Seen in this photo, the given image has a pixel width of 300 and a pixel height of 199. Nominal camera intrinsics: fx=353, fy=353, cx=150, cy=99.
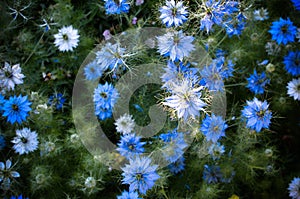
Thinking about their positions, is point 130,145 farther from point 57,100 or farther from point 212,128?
point 57,100

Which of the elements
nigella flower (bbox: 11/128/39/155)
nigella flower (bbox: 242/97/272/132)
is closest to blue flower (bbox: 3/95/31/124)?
nigella flower (bbox: 11/128/39/155)

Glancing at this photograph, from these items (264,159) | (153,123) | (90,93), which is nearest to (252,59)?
(264,159)

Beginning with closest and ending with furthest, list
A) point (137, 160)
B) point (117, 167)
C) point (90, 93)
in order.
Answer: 1. point (137, 160)
2. point (117, 167)
3. point (90, 93)

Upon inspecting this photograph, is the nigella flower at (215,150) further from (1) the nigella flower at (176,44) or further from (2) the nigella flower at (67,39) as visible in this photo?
(2) the nigella flower at (67,39)

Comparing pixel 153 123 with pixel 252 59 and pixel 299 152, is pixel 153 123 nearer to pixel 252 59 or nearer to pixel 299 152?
pixel 252 59

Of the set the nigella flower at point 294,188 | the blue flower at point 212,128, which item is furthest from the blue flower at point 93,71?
the nigella flower at point 294,188

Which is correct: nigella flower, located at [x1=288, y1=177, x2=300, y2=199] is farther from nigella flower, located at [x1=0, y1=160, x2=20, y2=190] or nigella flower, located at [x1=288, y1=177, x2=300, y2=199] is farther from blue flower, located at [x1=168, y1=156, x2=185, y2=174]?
nigella flower, located at [x1=0, y1=160, x2=20, y2=190]
